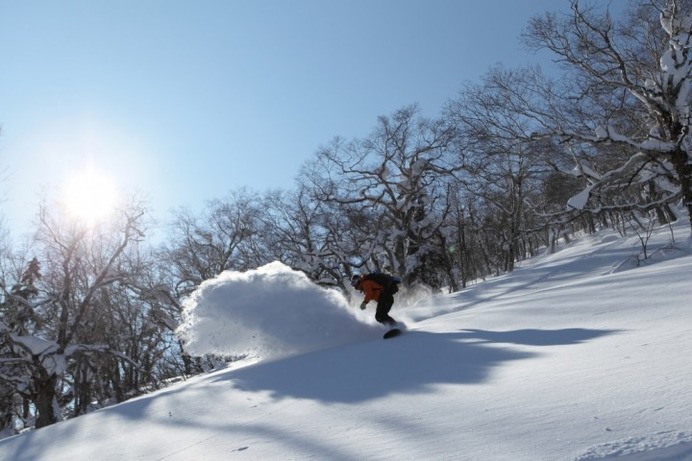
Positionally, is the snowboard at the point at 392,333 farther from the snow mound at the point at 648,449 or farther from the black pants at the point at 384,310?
the snow mound at the point at 648,449

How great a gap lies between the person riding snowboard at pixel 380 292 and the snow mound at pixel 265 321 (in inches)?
22.3

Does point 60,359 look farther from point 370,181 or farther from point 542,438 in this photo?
point 542,438

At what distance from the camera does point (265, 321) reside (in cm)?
947

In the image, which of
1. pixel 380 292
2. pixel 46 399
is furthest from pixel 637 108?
pixel 46 399

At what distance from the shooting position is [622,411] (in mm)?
2625

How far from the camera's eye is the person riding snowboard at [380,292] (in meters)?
9.29

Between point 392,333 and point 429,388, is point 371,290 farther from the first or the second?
point 429,388

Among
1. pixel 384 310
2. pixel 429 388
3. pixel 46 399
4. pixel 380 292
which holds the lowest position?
pixel 46 399

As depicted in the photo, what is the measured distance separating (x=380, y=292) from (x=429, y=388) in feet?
16.6

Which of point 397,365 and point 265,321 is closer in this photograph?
point 397,365

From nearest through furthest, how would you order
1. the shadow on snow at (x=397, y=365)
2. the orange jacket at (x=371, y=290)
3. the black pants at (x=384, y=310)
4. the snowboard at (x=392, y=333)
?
the shadow on snow at (x=397, y=365) → the snowboard at (x=392, y=333) → the black pants at (x=384, y=310) → the orange jacket at (x=371, y=290)

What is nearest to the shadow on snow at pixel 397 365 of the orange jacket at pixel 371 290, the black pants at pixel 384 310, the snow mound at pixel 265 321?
the black pants at pixel 384 310

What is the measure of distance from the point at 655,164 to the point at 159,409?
47.4ft

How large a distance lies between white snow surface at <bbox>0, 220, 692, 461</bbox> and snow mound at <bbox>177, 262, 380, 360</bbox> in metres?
0.03
